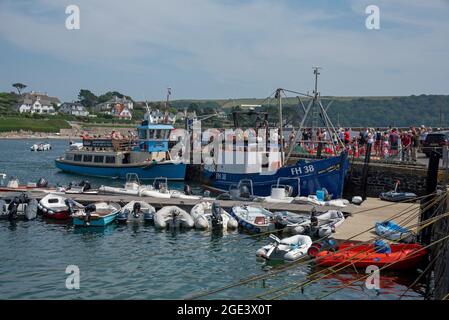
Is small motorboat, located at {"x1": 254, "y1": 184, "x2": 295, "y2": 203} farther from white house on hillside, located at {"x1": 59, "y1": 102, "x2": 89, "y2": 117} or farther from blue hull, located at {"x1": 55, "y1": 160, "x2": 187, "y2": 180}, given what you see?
white house on hillside, located at {"x1": 59, "y1": 102, "x2": 89, "y2": 117}

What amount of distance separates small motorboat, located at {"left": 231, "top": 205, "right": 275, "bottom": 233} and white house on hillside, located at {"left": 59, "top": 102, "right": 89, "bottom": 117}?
167020 millimetres

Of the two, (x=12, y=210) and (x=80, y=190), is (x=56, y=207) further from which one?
(x=80, y=190)

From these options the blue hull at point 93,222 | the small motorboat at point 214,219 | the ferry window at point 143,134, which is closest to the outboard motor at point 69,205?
the blue hull at point 93,222

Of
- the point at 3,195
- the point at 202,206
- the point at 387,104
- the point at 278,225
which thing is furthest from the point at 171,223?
the point at 387,104

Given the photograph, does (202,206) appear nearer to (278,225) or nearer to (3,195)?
(278,225)

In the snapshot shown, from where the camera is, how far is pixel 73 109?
184625mm

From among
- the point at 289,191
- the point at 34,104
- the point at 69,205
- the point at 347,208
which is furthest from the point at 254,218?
the point at 34,104

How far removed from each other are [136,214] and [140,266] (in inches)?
265

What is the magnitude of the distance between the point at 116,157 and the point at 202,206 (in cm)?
2351

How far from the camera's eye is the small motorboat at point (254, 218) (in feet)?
69.8

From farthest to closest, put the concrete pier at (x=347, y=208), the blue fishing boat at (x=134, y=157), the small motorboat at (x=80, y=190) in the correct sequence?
the blue fishing boat at (x=134, y=157), the small motorboat at (x=80, y=190), the concrete pier at (x=347, y=208)

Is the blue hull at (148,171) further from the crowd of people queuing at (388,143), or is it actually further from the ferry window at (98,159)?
the crowd of people queuing at (388,143)

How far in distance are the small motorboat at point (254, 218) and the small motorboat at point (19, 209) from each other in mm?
8935

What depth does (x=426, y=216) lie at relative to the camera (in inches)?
637
